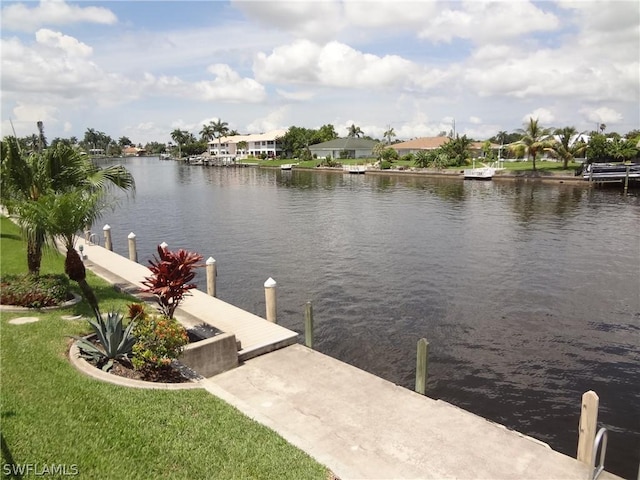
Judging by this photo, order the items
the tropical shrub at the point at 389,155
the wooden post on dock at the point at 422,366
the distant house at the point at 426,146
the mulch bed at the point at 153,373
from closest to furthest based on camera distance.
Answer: the mulch bed at the point at 153,373 → the wooden post on dock at the point at 422,366 → the tropical shrub at the point at 389,155 → the distant house at the point at 426,146

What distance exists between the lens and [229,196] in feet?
189

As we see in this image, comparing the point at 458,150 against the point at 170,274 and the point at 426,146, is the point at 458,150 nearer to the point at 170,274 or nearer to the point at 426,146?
the point at 426,146

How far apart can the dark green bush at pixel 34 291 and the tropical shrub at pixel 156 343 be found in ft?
14.5

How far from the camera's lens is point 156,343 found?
924 centimetres

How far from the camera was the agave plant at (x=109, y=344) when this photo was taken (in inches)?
373

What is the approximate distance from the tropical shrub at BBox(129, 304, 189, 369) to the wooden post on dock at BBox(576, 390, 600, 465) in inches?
282

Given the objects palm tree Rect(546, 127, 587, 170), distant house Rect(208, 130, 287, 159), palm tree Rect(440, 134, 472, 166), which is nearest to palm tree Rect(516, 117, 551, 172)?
palm tree Rect(546, 127, 587, 170)

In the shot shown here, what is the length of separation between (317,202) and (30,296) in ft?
126

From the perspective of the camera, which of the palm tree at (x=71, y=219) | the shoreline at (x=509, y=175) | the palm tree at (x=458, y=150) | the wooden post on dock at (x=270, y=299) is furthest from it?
the palm tree at (x=458, y=150)

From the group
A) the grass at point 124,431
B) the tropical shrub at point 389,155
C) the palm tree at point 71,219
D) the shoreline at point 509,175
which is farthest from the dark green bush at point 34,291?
the tropical shrub at point 389,155

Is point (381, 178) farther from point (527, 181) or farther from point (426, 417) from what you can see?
point (426, 417)

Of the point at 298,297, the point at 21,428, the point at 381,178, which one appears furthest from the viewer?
the point at 381,178

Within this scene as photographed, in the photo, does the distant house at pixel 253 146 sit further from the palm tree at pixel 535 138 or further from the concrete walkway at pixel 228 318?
the concrete walkway at pixel 228 318

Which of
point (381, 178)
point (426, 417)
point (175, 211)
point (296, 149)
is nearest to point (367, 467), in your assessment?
point (426, 417)
